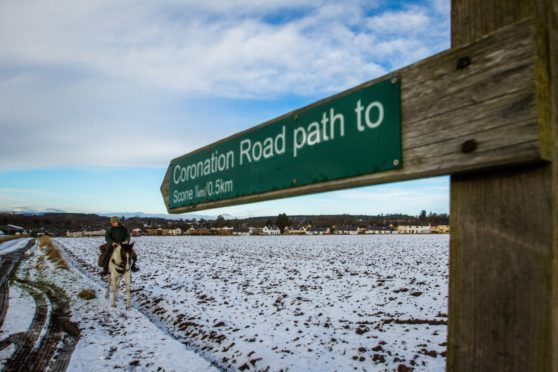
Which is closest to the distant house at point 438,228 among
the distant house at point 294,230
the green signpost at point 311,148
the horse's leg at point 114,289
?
the distant house at point 294,230

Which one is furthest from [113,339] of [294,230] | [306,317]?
[294,230]

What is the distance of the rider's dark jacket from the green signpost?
1062cm

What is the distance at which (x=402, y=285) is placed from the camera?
41.4ft

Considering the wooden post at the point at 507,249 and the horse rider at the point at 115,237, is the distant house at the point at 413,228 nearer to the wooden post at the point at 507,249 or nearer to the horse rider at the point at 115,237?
the horse rider at the point at 115,237

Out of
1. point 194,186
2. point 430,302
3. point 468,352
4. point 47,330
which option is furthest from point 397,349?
point 47,330

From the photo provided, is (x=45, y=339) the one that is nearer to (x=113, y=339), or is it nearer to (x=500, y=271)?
(x=113, y=339)

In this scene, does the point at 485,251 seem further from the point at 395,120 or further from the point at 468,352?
the point at 395,120

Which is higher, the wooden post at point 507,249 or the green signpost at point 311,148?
the green signpost at point 311,148

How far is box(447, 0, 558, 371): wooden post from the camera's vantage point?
1053mm

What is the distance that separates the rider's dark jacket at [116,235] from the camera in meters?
12.0

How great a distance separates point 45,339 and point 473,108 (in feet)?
27.7

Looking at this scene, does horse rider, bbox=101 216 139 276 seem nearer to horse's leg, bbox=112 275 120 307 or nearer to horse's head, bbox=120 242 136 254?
horse's head, bbox=120 242 136 254

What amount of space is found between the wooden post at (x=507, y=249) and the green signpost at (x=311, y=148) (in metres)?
0.30

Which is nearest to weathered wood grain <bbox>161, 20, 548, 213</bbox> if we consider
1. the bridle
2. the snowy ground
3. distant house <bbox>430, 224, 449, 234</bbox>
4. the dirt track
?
the snowy ground
